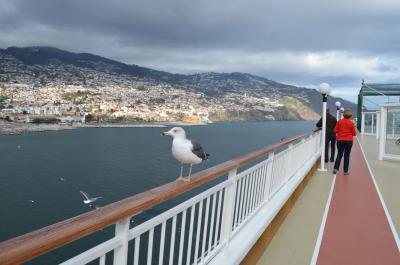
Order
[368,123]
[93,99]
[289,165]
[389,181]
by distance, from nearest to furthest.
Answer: [289,165] → [389,181] → [368,123] → [93,99]

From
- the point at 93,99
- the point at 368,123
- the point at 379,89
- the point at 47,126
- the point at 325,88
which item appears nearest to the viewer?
the point at 325,88

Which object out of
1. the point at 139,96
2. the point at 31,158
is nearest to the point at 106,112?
the point at 139,96

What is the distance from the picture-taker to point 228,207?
9.13 feet

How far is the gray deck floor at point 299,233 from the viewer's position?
11.6ft

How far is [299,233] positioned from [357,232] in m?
0.69

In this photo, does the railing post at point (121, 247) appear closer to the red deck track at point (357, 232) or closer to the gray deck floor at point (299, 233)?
the gray deck floor at point (299, 233)

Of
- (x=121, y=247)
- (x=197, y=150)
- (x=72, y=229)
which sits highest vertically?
(x=197, y=150)

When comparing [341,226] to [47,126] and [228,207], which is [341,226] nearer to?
[228,207]

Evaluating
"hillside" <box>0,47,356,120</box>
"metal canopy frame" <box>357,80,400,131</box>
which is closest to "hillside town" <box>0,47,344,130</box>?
"hillside" <box>0,47,356,120</box>

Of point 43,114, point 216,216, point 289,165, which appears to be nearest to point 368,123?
point 289,165

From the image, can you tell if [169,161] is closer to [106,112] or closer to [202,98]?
[106,112]

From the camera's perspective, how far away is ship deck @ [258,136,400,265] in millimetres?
3602

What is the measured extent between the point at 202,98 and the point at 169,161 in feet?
466

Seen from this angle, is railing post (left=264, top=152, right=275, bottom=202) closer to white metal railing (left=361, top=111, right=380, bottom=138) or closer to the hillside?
white metal railing (left=361, top=111, right=380, bottom=138)
